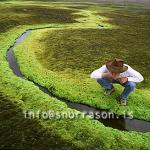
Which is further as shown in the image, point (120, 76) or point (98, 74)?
point (98, 74)

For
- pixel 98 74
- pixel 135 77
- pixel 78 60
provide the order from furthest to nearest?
Result: pixel 78 60, pixel 98 74, pixel 135 77

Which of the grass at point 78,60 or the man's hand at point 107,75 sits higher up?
the man's hand at point 107,75

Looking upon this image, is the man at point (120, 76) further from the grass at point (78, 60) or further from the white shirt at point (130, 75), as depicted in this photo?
the grass at point (78, 60)

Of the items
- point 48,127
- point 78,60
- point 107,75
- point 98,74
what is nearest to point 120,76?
point 107,75

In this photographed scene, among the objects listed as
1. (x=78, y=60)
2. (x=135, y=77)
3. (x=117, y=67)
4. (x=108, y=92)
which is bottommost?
(x=78, y=60)

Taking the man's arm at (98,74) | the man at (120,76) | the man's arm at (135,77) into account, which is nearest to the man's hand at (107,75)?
Result: the man at (120,76)

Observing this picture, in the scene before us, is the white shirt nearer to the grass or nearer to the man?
the man

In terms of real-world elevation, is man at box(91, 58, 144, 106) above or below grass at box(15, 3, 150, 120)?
above

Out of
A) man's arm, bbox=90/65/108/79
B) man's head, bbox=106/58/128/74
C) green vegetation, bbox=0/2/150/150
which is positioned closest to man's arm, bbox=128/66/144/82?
man's head, bbox=106/58/128/74

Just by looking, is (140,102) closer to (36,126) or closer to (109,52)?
(36,126)

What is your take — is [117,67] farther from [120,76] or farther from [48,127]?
[48,127]

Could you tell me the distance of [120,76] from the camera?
16.7 meters

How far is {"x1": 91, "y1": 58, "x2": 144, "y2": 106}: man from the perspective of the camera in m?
16.4

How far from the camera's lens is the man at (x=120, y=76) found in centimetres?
1639
